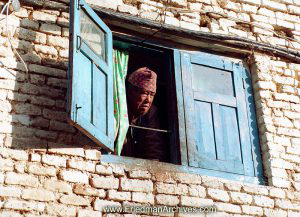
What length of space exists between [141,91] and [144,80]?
120 mm

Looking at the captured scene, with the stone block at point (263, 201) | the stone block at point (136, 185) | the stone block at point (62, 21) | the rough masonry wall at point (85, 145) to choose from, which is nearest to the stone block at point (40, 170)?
the rough masonry wall at point (85, 145)

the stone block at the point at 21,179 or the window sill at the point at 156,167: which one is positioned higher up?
the window sill at the point at 156,167

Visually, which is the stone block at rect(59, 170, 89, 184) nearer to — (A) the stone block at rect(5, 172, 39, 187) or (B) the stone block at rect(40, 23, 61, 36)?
(A) the stone block at rect(5, 172, 39, 187)

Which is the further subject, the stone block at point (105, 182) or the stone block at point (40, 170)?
the stone block at point (105, 182)

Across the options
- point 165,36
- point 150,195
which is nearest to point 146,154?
point 150,195

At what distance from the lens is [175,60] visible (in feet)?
21.0

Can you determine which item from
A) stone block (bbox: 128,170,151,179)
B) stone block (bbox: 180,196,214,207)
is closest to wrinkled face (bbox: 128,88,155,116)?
stone block (bbox: 128,170,151,179)

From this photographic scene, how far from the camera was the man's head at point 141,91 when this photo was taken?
6.39 meters

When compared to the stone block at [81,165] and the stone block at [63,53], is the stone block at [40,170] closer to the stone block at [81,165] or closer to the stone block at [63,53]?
the stone block at [81,165]

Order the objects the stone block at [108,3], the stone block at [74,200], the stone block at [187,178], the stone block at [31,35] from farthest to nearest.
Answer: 1. the stone block at [108,3]
2. the stone block at [31,35]
3. the stone block at [187,178]
4. the stone block at [74,200]

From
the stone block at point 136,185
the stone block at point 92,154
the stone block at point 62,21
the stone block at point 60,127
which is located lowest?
the stone block at point 136,185

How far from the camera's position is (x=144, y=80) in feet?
21.0

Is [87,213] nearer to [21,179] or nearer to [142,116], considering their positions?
[21,179]

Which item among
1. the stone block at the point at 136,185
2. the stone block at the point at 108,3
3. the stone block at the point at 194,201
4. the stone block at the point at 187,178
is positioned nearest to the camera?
the stone block at the point at 136,185
